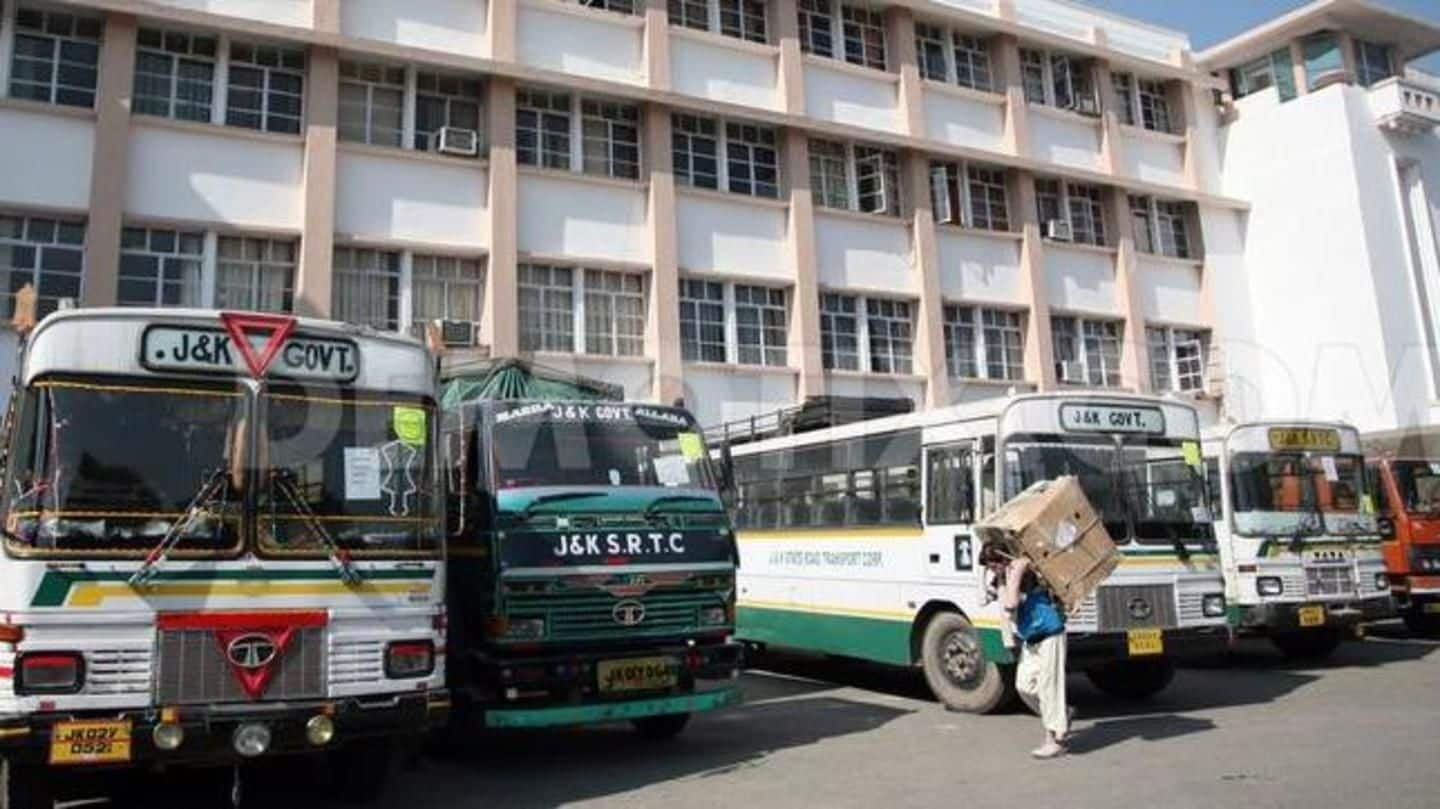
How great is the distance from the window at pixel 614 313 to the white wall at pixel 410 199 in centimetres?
205

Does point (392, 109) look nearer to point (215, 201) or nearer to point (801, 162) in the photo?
point (215, 201)

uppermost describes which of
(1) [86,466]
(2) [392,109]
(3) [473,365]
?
(2) [392,109]

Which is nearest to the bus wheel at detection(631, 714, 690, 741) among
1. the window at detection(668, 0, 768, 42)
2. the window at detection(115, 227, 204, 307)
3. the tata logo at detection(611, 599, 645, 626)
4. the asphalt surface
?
the asphalt surface

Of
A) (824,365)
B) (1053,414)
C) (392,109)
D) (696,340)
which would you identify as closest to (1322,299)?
(824,365)

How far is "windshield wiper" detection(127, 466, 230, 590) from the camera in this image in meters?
6.00

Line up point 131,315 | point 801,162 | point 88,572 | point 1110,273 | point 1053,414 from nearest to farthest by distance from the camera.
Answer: point 88,572
point 131,315
point 1053,414
point 801,162
point 1110,273

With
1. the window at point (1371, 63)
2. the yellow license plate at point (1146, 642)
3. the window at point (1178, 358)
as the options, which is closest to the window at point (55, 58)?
the yellow license plate at point (1146, 642)

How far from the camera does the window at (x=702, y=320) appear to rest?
19234 mm

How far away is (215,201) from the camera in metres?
15.9

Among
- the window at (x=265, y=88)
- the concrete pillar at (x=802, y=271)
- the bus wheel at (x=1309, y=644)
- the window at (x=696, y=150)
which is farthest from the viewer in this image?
the concrete pillar at (x=802, y=271)

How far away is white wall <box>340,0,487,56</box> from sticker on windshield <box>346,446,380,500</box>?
12239 millimetres

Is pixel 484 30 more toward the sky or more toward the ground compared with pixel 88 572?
more toward the sky

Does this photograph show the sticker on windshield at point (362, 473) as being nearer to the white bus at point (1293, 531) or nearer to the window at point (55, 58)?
the white bus at point (1293, 531)

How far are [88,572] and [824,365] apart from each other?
15.6 meters
